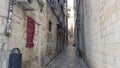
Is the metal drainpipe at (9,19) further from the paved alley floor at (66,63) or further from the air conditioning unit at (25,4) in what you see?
the paved alley floor at (66,63)

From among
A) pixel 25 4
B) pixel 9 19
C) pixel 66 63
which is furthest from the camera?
pixel 66 63

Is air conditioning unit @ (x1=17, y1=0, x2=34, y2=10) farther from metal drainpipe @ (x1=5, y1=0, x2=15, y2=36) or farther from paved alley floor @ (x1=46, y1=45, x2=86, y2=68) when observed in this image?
paved alley floor @ (x1=46, y1=45, x2=86, y2=68)

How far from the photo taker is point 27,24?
505cm

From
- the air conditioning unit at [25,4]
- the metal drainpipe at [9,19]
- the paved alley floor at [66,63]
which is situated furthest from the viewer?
the paved alley floor at [66,63]

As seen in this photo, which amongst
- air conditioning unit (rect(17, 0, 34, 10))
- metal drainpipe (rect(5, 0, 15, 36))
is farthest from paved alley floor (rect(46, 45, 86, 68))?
metal drainpipe (rect(5, 0, 15, 36))

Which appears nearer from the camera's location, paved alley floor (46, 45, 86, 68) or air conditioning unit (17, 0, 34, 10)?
air conditioning unit (17, 0, 34, 10)

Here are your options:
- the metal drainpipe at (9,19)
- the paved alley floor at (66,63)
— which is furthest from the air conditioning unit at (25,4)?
the paved alley floor at (66,63)

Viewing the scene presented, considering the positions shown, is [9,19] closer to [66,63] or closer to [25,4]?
[25,4]

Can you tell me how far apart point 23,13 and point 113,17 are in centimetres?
256

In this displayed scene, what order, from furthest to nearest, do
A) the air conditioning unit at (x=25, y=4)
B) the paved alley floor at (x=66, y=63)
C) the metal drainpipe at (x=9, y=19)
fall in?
the paved alley floor at (x=66, y=63) → the air conditioning unit at (x=25, y=4) → the metal drainpipe at (x=9, y=19)

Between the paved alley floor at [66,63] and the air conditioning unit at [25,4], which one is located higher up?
the air conditioning unit at [25,4]

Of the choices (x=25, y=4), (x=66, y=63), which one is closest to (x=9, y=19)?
(x=25, y=4)

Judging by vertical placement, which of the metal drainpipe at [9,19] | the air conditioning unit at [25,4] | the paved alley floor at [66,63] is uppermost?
the air conditioning unit at [25,4]

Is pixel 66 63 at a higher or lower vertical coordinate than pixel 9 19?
lower
